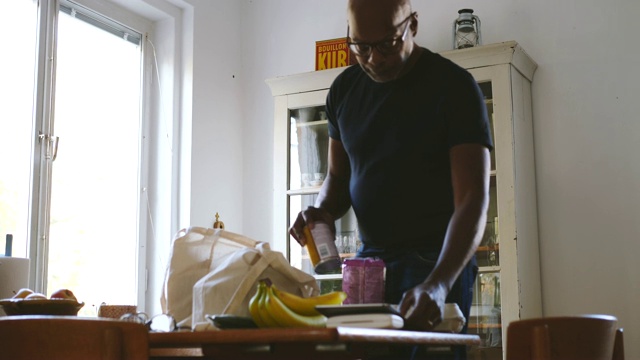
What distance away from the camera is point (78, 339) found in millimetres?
1262

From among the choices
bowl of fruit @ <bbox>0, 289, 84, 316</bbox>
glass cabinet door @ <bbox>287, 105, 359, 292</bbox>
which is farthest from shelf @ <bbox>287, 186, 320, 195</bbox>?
bowl of fruit @ <bbox>0, 289, 84, 316</bbox>

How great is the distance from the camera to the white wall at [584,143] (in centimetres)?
339

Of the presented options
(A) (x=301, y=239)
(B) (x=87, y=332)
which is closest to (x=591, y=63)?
(A) (x=301, y=239)

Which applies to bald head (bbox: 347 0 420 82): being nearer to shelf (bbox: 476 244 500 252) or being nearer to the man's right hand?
the man's right hand

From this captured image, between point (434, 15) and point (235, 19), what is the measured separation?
3.74 ft

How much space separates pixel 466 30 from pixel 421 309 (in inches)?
92.3

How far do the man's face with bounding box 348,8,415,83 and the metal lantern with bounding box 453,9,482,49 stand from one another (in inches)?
68.4

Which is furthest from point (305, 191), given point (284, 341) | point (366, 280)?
point (284, 341)

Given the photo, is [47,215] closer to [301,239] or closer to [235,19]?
[235,19]

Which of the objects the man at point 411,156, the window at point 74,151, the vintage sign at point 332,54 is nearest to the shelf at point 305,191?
the vintage sign at point 332,54

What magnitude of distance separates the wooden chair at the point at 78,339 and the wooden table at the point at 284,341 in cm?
5

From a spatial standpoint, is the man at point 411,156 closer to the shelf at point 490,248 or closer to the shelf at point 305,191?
the shelf at point 490,248

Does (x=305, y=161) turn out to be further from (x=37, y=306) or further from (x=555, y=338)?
(x=555, y=338)

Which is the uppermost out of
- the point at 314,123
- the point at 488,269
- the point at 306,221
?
the point at 314,123
